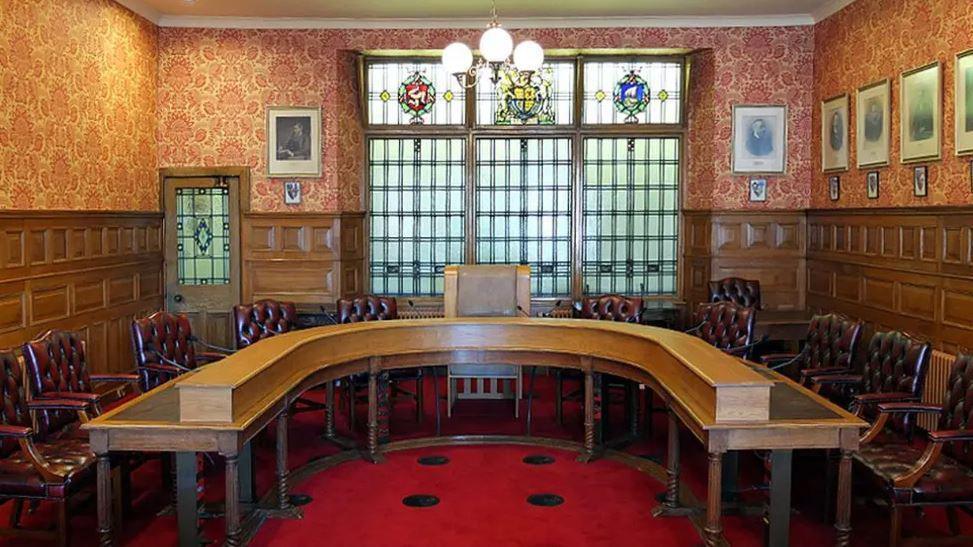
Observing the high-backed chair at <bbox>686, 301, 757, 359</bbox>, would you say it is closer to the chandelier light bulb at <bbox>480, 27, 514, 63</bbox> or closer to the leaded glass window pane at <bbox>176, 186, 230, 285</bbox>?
the chandelier light bulb at <bbox>480, 27, 514, 63</bbox>

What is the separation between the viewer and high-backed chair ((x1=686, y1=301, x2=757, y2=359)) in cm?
652

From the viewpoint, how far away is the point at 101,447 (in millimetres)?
4148

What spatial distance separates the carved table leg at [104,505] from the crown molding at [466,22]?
627 cm

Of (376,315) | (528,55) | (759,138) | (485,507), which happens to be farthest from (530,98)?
(485,507)

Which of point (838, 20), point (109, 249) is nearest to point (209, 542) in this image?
point (109, 249)

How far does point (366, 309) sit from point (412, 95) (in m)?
3.31

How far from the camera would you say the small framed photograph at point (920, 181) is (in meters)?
7.11

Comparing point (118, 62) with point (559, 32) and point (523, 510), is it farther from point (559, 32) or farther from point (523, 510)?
point (523, 510)

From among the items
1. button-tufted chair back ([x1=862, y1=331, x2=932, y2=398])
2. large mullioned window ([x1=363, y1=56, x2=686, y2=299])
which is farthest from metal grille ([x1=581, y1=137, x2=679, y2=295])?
button-tufted chair back ([x1=862, y1=331, x2=932, y2=398])

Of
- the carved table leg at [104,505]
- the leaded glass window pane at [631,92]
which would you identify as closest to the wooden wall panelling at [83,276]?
the carved table leg at [104,505]

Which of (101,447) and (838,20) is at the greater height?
(838,20)

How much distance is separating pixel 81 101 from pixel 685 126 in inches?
237

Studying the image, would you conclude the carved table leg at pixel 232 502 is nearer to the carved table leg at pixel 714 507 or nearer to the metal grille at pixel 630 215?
the carved table leg at pixel 714 507

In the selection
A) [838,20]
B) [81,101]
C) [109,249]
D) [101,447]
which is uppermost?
[838,20]
